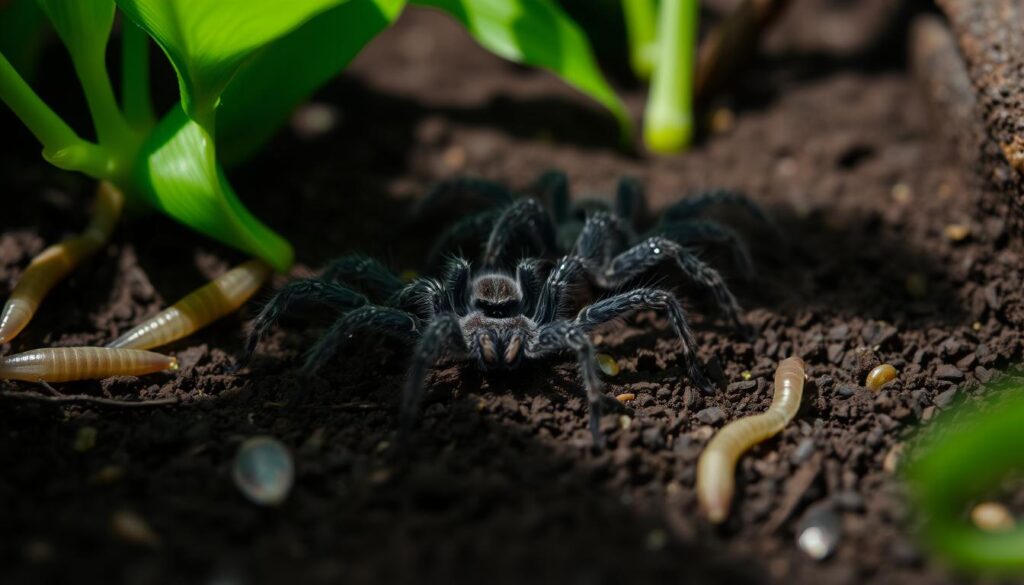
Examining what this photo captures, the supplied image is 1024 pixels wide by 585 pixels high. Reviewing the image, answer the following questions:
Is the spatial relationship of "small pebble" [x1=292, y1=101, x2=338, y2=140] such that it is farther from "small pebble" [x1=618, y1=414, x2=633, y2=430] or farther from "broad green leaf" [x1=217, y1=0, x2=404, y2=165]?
"small pebble" [x1=618, y1=414, x2=633, y2=430]

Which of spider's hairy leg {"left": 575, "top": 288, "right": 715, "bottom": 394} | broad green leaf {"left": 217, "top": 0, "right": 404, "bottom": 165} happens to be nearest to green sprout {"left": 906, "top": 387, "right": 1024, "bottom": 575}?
spider's hairy leg {"left": 575, "top": 288, "right": 715, "bottom": 394}

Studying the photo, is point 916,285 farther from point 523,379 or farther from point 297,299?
point 297,299

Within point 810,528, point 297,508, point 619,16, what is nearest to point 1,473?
point 297,508

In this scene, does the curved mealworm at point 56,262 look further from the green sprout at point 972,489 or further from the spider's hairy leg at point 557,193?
the green sprout at point 972,489

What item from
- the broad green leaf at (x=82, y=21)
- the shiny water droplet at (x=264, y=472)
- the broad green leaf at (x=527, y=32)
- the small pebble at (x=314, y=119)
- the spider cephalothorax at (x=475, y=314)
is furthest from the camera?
the small pebble at (x=314, y=119)

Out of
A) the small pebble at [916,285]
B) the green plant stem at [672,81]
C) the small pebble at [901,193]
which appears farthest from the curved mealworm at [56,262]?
the small pebble at [901,193]

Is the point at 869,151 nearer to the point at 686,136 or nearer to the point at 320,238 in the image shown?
the point at 686,136
